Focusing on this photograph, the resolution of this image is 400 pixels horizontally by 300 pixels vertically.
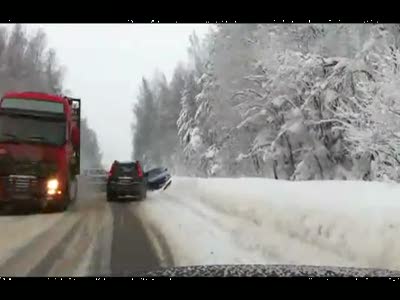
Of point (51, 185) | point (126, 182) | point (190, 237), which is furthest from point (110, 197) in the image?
point (190, 237)

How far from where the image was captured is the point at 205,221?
24.2ft

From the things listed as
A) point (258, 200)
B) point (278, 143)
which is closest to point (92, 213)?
point (258, 200)

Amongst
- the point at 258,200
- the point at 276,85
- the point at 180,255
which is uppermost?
the point at 276,85

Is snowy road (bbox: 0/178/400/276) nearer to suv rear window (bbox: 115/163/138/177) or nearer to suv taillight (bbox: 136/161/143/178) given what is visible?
suv taillight (bbox: 136/161/143/178)

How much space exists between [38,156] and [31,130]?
674 mm

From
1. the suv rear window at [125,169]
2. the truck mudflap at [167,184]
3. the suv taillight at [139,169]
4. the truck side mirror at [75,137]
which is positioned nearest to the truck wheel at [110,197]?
the truck side mirror at [75,137]

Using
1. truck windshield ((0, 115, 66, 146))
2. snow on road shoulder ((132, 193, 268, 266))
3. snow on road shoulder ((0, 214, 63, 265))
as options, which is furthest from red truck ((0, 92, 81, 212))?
snow on road shoulder ((132, 193, 268, 266))

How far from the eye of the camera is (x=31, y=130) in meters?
10.8

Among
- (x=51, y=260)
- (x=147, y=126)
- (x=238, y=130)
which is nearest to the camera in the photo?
(x=51, y=260)

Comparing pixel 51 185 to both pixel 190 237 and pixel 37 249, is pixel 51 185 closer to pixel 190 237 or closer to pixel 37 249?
pixel 37 249

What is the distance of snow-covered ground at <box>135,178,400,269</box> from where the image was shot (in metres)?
5.82

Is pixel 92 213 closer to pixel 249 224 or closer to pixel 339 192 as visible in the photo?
pixel 249 224

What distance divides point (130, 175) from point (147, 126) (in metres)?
1.17
